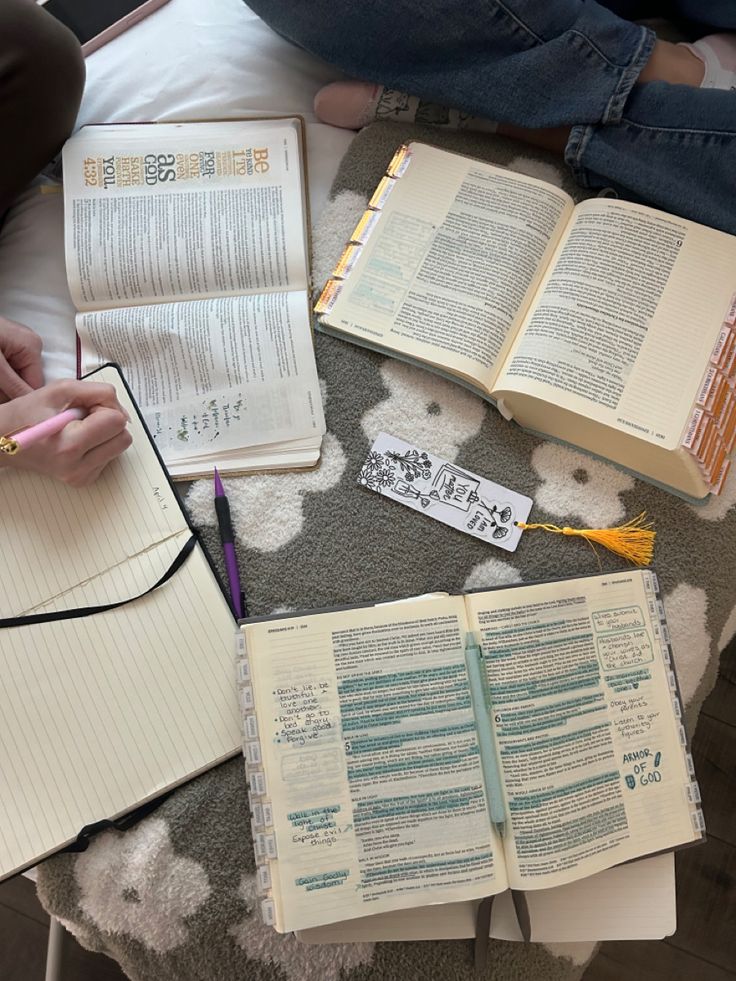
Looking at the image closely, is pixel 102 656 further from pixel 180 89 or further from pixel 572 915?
pixel 180 89

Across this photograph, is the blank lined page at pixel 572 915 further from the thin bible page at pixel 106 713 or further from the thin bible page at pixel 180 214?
the thin bible page at pixel 180 214

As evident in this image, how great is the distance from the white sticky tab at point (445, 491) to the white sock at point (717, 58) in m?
0.55

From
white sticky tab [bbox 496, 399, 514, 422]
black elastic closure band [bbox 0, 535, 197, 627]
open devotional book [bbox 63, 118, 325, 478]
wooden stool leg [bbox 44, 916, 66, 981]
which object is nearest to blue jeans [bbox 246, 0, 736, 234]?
open devotional book [bbox 63, 118, 325, 478]

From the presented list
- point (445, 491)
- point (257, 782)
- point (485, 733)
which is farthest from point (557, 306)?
point (257, 782)

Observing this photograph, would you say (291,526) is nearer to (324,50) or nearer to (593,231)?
(593,231)

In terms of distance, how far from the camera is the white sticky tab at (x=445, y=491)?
707 mm

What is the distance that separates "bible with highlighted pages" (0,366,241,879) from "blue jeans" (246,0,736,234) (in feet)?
1.79

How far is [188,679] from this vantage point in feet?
2.11

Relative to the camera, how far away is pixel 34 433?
639 mm

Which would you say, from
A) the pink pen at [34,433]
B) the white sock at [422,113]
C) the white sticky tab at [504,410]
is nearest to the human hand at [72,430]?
the pink pen at [34,433]

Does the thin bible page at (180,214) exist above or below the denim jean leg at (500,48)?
below

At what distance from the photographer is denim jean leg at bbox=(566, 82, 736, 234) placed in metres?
0.76

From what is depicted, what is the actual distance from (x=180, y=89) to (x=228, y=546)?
59 cm

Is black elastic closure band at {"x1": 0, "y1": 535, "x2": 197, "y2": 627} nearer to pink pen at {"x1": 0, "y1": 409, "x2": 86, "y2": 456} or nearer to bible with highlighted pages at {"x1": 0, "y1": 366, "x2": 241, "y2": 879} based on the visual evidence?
bible with highlighted pages at {"x1": 0, "y1": 366, "x2": 241, "y2": 879}
